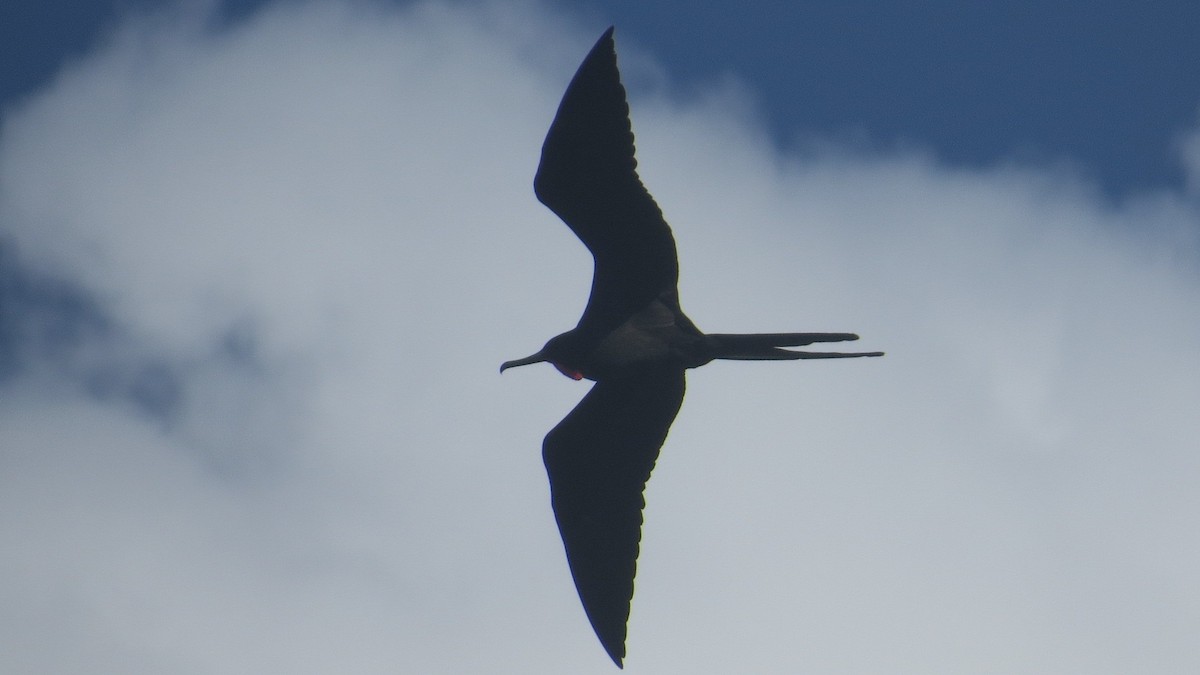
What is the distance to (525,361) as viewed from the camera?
7.91 m

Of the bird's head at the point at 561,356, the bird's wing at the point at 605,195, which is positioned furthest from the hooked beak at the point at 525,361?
the bird's wing at the point at 605,195

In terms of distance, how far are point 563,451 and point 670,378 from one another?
0.87 meters

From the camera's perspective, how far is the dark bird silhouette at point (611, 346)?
696 cm

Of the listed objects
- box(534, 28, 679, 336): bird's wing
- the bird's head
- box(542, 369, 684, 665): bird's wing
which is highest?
box(534, 28, 679, 336): bird's wing

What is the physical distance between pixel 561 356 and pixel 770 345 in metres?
1.36

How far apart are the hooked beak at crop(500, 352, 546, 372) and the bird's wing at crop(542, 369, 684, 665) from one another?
440 millimetres

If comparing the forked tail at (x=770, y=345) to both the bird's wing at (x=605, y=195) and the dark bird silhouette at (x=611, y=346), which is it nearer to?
the dark bird silhouette at (x=611, y=346)

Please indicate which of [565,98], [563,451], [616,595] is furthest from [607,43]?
[616,595]

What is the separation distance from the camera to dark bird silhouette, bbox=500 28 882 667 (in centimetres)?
696

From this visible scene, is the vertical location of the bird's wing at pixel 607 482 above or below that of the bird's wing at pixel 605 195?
below

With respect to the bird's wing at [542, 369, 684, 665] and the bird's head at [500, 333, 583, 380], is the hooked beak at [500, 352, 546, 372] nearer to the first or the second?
the bird's head at [500, 333, 583, 380]

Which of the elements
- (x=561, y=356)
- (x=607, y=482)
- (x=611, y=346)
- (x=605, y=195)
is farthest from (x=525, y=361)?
(x=605, y=195)

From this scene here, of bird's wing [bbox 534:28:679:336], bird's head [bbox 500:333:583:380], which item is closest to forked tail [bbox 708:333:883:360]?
bird's wing [bbox 534:28:679:336]

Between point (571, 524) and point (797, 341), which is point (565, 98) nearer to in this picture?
point (797, 341)
